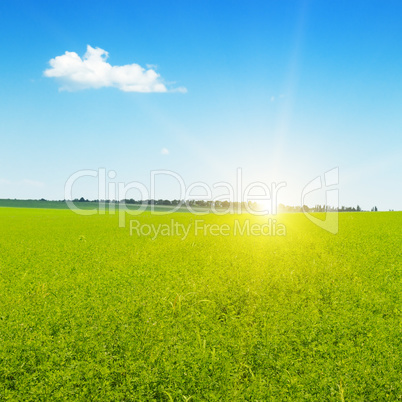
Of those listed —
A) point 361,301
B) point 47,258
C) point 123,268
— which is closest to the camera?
point 361,301

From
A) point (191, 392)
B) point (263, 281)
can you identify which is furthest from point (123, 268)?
point (191, 392)

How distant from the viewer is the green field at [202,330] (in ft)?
16.9

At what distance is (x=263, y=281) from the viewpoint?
925 centimetres

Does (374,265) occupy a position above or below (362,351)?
above

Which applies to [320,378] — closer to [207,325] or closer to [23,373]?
[207,325]

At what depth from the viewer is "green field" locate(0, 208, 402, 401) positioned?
16.9 feet

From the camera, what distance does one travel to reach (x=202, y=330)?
6578 mm

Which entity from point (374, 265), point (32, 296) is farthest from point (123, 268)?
point (374, 265)

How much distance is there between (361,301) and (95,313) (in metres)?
6.06

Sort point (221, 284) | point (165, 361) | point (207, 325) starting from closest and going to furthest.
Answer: point (165, 361) → point (207, 325) → point (221, 284)

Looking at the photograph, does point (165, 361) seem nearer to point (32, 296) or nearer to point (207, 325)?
point (207, 325)

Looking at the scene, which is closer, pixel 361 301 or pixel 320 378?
pixel 320 378

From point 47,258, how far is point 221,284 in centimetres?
683

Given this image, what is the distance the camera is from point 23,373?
5312 millimetres
